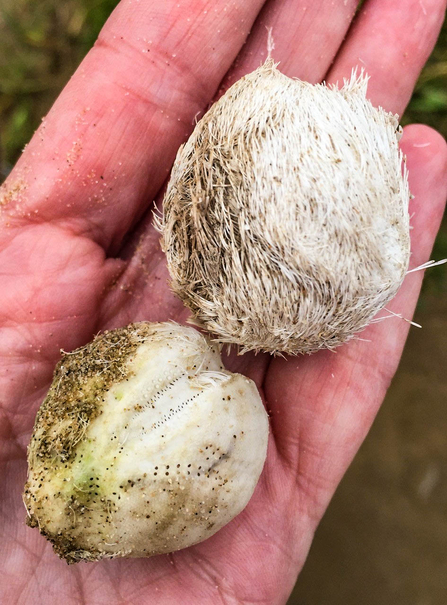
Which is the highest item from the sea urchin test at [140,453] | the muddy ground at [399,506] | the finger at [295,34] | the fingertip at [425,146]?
the finger at [295,34]

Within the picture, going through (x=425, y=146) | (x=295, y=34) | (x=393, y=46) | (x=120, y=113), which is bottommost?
(x=120, y=113)

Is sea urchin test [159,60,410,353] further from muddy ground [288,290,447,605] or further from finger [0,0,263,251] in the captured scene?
muddy ground [288,290,447,605]

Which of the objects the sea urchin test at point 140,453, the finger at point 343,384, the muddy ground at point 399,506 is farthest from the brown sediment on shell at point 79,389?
the muddy ground at point 399,506

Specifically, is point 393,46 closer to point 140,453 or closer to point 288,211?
point 288,211

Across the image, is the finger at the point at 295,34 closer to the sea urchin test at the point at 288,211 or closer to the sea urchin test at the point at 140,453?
the sea urchin test at the point at 288,211

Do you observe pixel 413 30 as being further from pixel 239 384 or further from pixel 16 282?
pixel 16 282

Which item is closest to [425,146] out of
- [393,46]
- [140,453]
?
[393,46]

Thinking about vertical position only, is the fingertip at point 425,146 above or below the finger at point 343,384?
above
